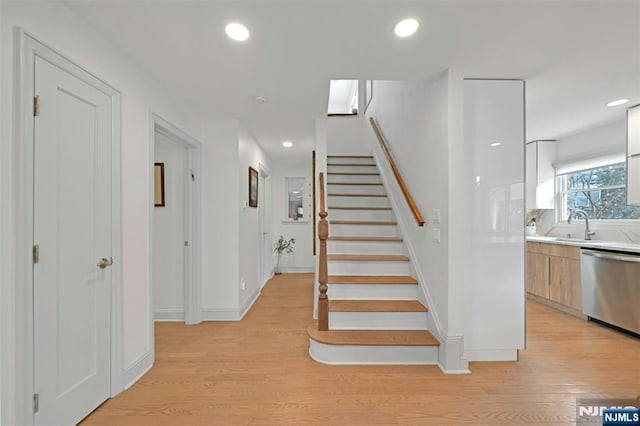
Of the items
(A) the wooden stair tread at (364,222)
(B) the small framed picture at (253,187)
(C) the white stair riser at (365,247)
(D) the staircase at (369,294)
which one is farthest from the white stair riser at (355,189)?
(C) the white stair riser at (365,247)

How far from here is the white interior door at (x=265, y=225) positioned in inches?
209

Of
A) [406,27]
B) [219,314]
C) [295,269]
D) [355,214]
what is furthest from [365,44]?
[295,269]

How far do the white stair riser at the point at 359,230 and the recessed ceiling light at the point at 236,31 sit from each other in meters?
2.47

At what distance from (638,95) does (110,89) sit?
4592 mm

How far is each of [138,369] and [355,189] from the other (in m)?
3.43

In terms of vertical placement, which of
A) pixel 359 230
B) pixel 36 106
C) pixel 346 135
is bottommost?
pixel 359 230

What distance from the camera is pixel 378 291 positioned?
3016 mm

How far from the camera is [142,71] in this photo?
2387 mm

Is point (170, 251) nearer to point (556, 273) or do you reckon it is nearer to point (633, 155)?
point (556, 273)

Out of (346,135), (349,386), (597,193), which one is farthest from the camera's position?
(346,135)

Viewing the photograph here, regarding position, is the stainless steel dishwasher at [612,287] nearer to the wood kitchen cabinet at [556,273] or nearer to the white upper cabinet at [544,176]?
the wood kitchen cabinet at [556,273]

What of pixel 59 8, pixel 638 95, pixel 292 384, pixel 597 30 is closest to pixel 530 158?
pixel 638 95

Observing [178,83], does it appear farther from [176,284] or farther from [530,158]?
[530,158]

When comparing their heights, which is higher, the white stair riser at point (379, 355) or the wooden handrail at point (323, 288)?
the wooden handrail at point (323, 288)
